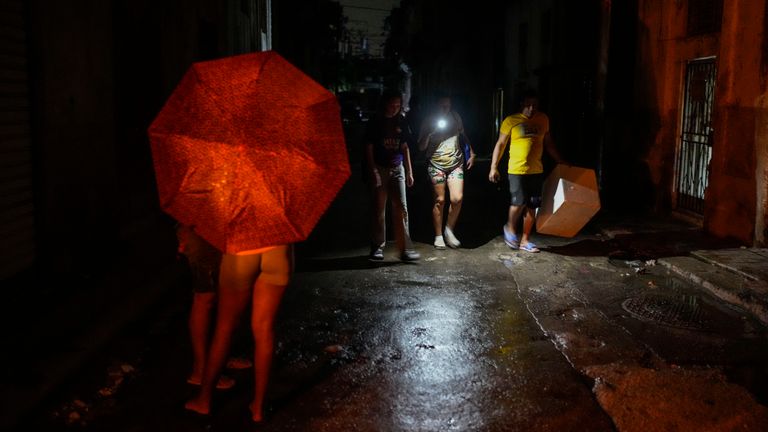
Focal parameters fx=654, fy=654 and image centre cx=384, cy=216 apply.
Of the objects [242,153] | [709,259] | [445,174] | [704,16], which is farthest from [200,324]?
[704,16]

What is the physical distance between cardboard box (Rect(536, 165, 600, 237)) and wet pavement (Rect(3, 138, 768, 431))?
0.48m

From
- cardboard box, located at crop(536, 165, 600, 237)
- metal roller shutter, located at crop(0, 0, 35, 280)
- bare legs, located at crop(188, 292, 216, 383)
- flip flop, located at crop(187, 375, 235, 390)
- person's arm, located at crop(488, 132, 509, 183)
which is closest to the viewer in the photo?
Result: bare legs, located at crop(188, 292, 216, 383)

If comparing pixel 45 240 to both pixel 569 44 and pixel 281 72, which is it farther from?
pixel 569 44

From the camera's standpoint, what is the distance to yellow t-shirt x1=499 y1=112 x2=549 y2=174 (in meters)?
7.91

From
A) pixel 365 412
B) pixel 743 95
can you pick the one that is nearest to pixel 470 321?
pixel 365 412

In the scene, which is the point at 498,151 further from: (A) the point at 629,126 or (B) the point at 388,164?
(A) the point at 629,126

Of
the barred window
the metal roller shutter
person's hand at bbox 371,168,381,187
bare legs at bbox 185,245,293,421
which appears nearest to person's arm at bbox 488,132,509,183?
person's hand at bbox 371,168,381,187

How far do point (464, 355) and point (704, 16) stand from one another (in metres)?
7.25

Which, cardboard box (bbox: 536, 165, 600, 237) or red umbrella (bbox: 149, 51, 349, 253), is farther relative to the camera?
cardboard box (bbox: 536, 165, 600, 237)

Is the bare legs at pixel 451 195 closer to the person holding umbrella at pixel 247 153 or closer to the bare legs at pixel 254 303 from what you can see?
the bare legs at pixel 254 303

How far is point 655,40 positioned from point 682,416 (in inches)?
324

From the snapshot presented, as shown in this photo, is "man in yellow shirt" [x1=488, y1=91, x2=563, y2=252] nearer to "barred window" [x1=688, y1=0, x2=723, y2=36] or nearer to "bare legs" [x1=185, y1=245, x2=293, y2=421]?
"barred window" [x1=688, y1=0, x2=723, y2=36]

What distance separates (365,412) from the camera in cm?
390

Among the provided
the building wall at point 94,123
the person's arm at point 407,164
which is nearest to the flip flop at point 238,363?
the building wall at point 94,123
